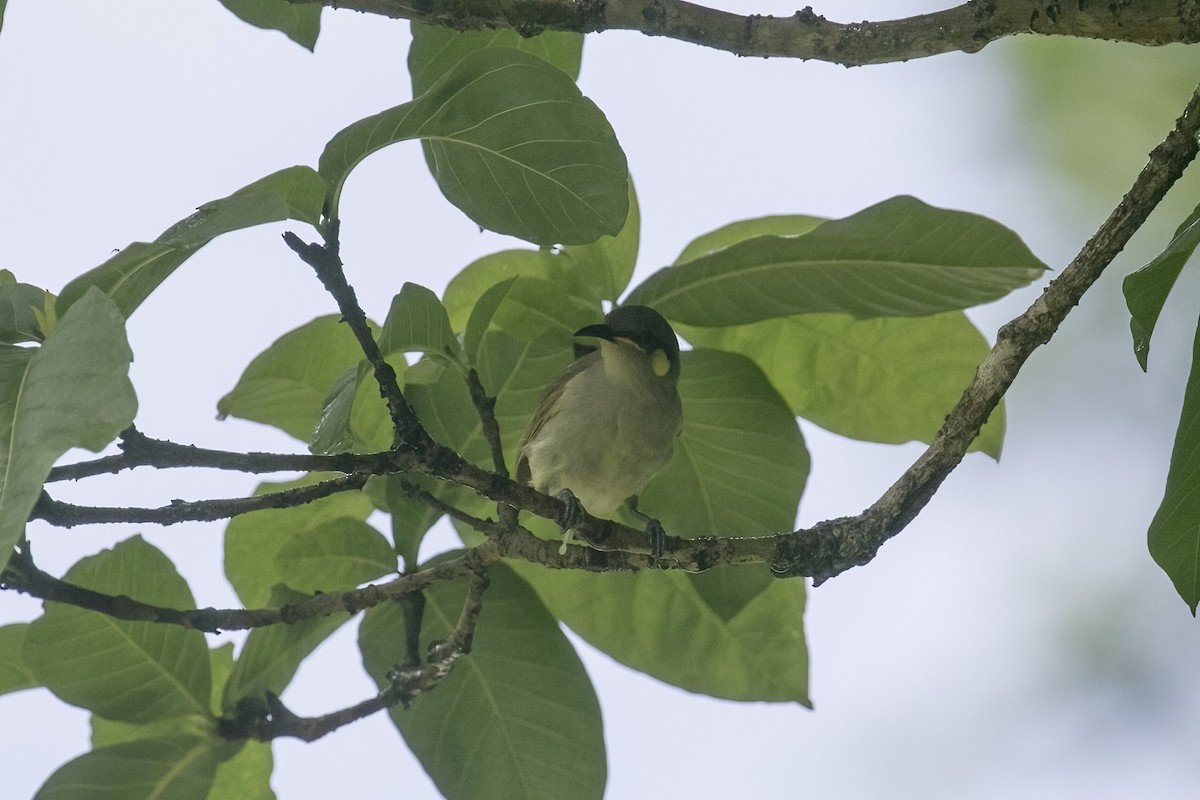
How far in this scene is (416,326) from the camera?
4.70 ft

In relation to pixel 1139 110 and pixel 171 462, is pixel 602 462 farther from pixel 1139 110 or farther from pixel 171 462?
pixel 1139 110

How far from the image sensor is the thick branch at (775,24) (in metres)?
1.19

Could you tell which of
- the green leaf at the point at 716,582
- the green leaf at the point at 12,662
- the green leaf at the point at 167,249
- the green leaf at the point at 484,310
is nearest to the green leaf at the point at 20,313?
the green leaf at the point at 167,249

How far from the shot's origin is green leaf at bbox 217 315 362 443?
1677 mm

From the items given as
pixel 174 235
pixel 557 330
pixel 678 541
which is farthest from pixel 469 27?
pixel 678 541

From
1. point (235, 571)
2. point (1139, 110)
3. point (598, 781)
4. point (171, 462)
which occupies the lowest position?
point (598, 781)

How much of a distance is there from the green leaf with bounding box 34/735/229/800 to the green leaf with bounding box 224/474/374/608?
25cm

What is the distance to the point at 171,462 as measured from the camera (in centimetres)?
120

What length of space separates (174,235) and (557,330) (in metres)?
0.61

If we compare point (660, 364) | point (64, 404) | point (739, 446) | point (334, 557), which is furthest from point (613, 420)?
point (64, 404)

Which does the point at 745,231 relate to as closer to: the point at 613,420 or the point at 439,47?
the point at 613,420

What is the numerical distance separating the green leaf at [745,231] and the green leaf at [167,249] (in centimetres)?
74

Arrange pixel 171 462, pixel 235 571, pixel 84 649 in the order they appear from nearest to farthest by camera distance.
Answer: pixel 171 462
pixel 84 649
pixel 235 571

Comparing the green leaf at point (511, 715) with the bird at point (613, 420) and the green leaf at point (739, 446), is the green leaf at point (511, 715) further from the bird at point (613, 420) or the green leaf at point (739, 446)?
the green leaf at point (739, 446)
